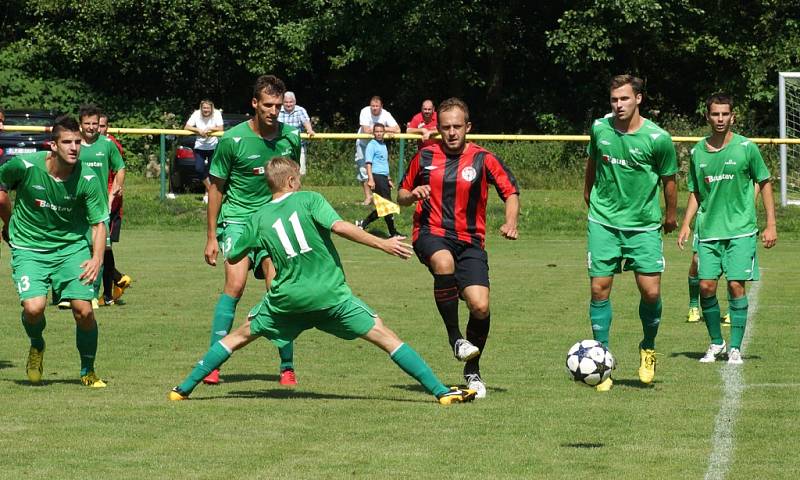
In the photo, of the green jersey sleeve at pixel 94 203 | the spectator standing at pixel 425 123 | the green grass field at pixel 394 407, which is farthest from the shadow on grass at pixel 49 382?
the spectator standing at pixel 425 123

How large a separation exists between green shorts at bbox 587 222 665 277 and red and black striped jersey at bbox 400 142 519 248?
78 cm

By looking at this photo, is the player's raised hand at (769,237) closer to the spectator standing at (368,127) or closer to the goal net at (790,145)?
the spectator standing at (368,127)

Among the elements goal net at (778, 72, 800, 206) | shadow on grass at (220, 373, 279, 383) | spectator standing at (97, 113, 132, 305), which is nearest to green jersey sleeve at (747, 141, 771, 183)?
shadow on grass at (220, 373, 279, 383)

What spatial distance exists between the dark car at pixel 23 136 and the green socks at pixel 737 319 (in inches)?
768

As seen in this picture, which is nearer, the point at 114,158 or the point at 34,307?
the point at 34,307

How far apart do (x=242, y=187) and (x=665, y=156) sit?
2794 millimetres

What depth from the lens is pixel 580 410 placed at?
8336mm

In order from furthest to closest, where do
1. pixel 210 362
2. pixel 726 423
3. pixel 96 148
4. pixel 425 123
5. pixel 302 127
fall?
pixel 302 127 < pixel 425 123 < pixel 96 148 < pixel 210 362 < pixel 726 423

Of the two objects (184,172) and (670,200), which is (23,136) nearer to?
(184,172)

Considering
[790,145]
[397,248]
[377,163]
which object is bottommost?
[790,145]

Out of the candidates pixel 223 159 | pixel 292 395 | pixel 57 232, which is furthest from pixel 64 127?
pixel 292 395

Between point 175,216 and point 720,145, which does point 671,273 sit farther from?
point 175,216

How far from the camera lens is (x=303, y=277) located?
8.23 metres

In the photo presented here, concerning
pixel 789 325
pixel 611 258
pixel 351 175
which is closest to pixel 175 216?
pixel 351 175
